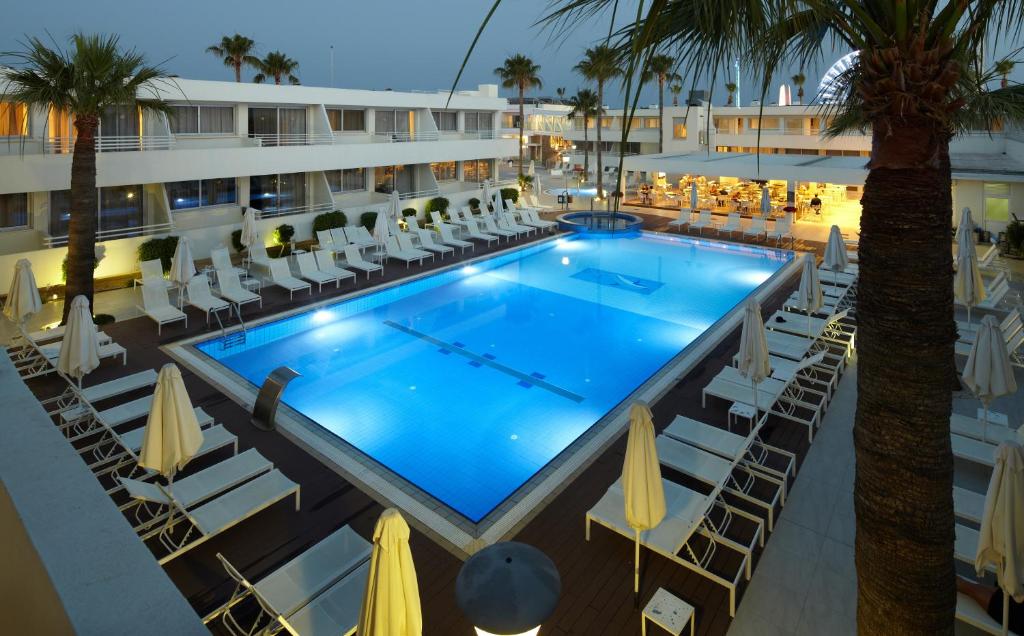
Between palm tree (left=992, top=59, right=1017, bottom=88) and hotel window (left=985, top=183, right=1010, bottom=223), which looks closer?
palm tree (left=992, top=59, right=1017, bottom=88)

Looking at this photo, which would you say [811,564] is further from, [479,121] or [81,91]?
[479,121]

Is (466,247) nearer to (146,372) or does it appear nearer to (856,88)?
(146,372)

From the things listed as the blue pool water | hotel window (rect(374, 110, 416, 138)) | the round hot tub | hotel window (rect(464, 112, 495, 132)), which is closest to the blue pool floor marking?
the blue pool water

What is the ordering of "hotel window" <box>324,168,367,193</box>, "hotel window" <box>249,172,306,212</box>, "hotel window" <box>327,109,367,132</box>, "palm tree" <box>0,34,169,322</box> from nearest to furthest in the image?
"palm tree" <box>0,34,169,322</box>
"hotel window" <box>249,172,306,212</box>
"hotel window" <box>324,168,367,193</box>
"hotel window" <box>327,109,367,132</box>

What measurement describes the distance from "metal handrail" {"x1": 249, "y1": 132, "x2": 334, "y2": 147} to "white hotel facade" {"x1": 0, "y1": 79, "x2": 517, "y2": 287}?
0.18ft

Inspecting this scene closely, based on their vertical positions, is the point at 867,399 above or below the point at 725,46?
below

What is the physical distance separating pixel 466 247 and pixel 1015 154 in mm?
19393

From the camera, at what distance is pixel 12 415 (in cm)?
371

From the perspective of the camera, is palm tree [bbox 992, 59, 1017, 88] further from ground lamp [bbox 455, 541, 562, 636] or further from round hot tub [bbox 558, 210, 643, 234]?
round hot tub [bbox 558, 210, 643, 234]

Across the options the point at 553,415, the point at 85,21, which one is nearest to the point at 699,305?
the point at 553,415

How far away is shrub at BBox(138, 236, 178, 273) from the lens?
15328mm

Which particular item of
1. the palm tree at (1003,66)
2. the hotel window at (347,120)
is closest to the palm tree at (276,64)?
the hotel window at (347,120)

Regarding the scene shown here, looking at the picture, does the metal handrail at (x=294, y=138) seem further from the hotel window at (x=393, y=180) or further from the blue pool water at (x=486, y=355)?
the blue pool water at (x=486, y=355)

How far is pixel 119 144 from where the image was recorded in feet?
56.3
